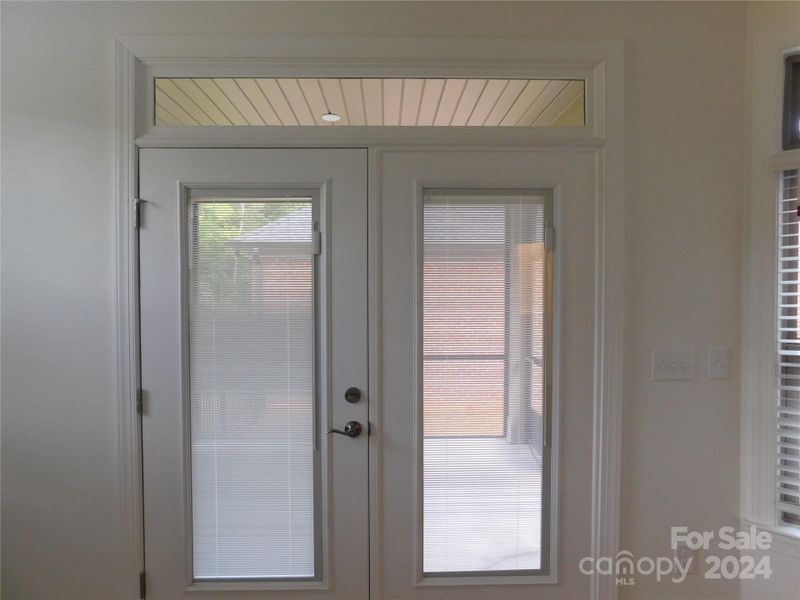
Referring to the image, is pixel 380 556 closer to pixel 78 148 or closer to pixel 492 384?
pixel 492 384

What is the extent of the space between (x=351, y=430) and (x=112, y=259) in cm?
107

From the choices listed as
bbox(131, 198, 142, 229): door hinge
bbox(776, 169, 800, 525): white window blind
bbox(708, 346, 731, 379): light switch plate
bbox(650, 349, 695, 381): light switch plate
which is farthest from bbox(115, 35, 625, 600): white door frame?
bbox(776, 169, 800, 525): white window blind

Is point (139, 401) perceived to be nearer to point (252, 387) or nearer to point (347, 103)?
point (252, 387)

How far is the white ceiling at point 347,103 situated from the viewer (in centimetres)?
161

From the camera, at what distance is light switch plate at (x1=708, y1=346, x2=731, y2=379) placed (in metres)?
1.67

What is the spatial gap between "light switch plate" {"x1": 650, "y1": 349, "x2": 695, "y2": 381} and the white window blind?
33cm

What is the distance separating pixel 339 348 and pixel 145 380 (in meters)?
0.72

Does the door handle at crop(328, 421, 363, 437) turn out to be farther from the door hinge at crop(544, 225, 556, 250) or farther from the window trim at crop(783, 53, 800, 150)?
the window trim at crop(783, 53, 800, 150)

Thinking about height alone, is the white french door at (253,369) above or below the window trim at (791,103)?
below

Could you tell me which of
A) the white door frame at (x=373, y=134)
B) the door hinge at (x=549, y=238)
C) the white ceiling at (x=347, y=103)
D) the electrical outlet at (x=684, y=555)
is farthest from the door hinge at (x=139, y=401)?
the electrical outlet at (x=684, y=555)

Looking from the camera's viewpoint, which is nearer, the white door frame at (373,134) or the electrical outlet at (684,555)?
the white door frame at (373,134)

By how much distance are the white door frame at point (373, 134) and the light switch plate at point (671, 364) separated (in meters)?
0.15

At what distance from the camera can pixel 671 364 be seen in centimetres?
166

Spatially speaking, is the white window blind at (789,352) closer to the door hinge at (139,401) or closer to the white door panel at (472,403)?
the white door panel at (472,403)
